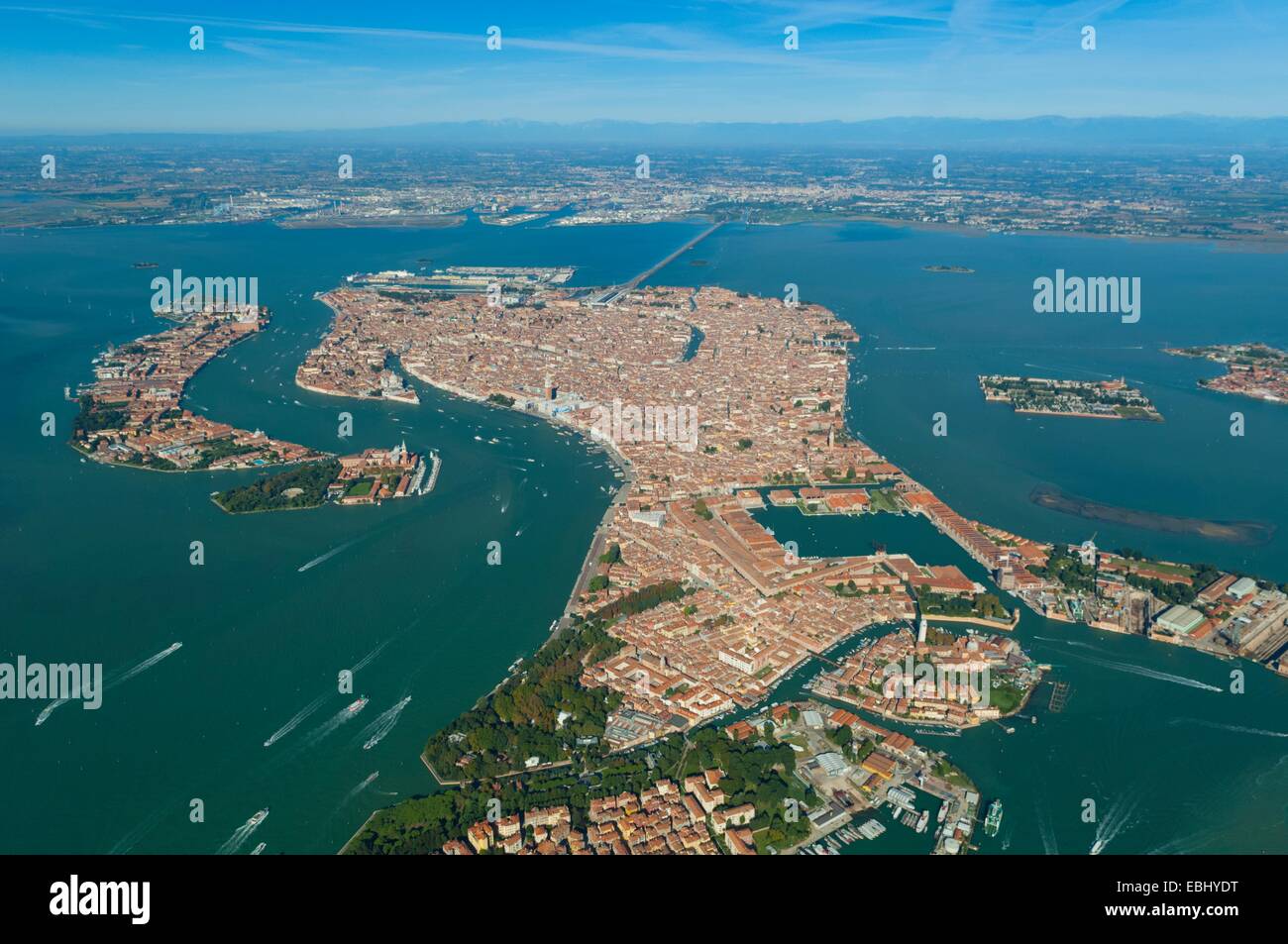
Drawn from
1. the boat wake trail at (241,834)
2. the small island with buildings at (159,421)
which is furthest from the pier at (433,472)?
the boat wake trail at (241,834)

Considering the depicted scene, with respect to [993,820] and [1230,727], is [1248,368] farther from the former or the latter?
[993,820]

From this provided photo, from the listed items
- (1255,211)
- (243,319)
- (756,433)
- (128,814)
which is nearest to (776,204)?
(1255,211)

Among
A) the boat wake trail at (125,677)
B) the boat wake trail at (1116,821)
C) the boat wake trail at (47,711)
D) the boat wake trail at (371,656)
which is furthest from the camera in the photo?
the boat wake trail at (371,656)

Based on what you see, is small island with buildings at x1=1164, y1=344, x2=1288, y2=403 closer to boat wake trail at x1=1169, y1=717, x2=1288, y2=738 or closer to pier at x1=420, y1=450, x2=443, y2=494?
boat wake trail at x1=1169, y1=717, x2=1288, y2=738

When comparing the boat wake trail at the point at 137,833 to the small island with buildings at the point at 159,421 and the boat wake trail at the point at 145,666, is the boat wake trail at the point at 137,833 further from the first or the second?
the small island with buildings at the point at 159,421

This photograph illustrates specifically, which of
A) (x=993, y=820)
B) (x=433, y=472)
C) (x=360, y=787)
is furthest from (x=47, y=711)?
(x=993, y=820)
